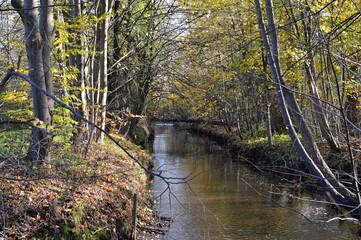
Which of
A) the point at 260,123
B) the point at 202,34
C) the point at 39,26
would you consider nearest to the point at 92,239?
the point at 39,26

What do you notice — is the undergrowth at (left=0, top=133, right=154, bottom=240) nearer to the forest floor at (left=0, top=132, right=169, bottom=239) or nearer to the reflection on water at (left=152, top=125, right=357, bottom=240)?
the forest floor at (left=0, top=132, right=169, bottom=239)

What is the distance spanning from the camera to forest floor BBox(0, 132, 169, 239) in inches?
229

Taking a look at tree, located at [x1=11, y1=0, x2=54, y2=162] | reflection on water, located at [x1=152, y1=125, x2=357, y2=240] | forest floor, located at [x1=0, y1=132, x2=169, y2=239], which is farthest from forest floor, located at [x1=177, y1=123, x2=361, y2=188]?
tree, located at [x1=11, y1=0, x2=54, y2=162]

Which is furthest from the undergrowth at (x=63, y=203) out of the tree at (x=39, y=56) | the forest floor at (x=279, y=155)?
the forest floor at (x=279, y=155)

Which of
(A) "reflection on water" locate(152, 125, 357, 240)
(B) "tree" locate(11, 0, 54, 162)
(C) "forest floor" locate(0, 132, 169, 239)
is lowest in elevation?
(A) "reflection on water" locate(152, 125, 357, 240)

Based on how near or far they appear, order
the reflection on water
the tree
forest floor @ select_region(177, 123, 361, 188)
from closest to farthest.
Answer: the tree → the reflection on water → forest floor @ select_region(177, 123, 361, 188)

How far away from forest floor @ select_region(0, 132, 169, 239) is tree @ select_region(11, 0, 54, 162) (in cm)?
44

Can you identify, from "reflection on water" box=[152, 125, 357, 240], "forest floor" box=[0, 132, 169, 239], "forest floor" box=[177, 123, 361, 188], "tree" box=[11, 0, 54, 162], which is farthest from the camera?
"forest floor" box=[177, 123, 361, 188]

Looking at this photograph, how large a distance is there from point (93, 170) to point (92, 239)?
2292mm

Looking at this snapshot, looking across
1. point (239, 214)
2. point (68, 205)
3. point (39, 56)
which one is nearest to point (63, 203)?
point (68, 205)

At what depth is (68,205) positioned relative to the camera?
6562 millimetres

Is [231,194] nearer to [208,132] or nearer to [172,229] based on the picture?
[172,229]

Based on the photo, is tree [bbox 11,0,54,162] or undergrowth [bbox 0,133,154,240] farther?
tree [bbox 11,0,54,162]

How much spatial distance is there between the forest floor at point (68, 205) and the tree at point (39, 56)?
0.44 m
